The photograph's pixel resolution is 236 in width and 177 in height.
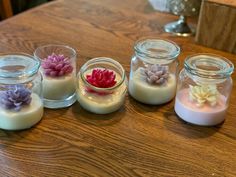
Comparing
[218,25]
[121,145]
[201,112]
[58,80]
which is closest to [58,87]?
[58,80]

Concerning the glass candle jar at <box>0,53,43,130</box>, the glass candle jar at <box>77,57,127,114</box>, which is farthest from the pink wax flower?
the glass candle jar at <box>0,53,43,130</box>

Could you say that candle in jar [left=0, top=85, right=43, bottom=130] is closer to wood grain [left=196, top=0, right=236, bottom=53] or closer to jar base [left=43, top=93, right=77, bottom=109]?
jar base [left=43, top=93, right=77, bottom=109]

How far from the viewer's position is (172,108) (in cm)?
83

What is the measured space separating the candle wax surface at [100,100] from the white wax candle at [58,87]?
0.10ft

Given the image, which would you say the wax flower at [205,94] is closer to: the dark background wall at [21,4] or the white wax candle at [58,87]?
the white wax candle at [58,87]

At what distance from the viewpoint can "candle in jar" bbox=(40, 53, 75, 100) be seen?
0.78 meters

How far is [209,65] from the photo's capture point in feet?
2.62

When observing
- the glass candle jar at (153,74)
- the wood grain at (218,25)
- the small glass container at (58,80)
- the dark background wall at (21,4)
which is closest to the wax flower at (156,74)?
the glass candle jar at (153,74)

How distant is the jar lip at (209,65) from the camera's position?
0.74 meters

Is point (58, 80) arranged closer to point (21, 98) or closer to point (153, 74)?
point (21, 98)

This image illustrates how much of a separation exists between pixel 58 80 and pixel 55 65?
33mm

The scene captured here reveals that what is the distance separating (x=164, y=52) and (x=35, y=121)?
34 centimetres

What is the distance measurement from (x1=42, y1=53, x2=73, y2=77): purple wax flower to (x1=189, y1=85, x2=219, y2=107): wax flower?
285 millimetres

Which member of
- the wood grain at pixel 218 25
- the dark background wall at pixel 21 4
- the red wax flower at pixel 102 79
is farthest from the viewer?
the dark background wall at pixel 21 4
